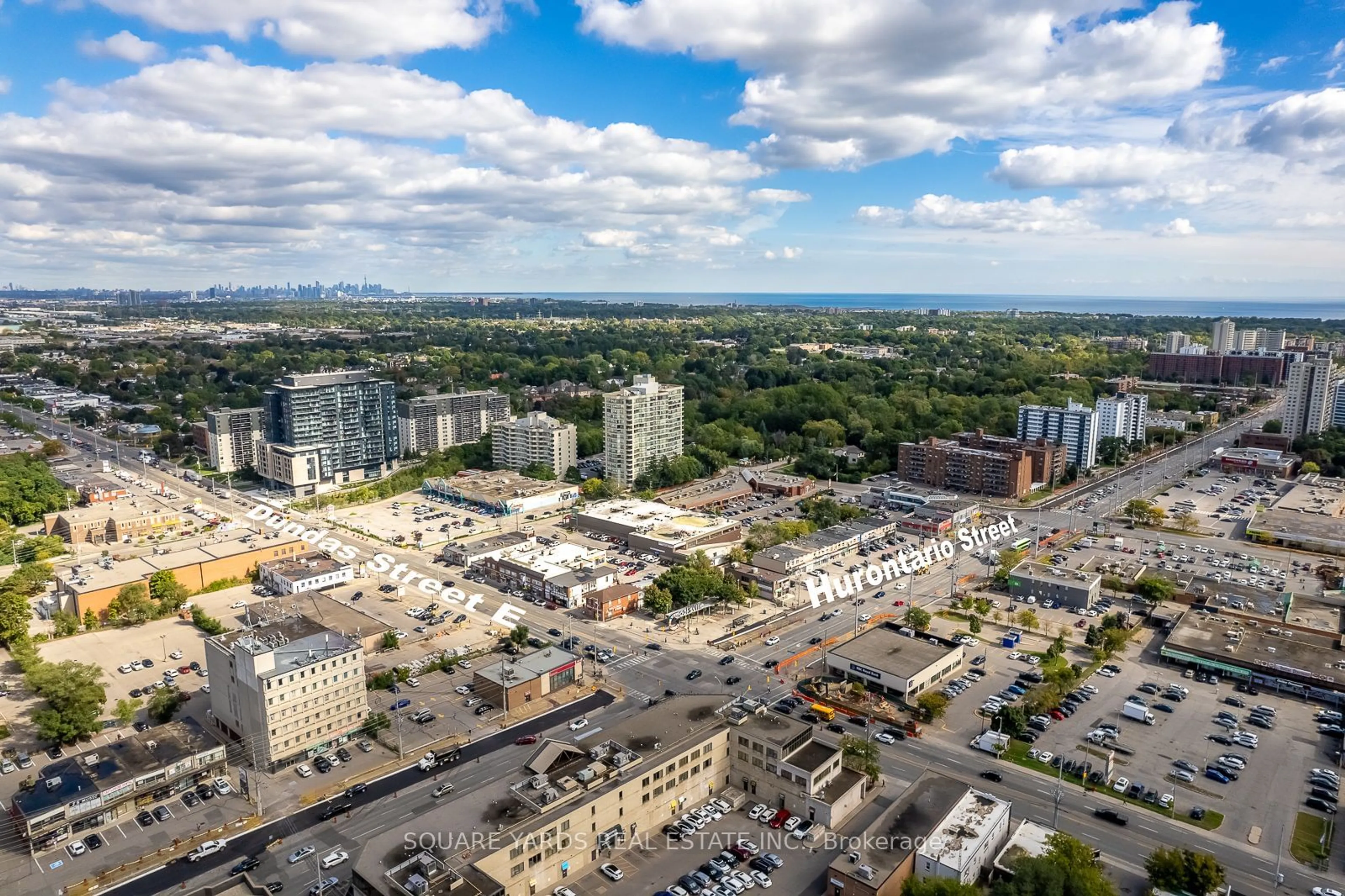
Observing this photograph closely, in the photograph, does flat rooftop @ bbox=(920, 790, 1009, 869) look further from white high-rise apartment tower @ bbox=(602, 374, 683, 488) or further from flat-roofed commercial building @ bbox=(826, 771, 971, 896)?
white high-rise apartment tower @ bbox=(602, 374, 683, 488)

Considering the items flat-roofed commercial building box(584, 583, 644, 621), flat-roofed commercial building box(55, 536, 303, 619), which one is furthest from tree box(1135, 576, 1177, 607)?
flat-roofed commercial building box(55, 536, 303, 619)

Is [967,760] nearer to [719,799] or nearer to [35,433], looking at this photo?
[719,799]

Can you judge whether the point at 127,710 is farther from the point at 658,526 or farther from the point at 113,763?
the point at 658,526

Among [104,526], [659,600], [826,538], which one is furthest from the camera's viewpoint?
[104,526]

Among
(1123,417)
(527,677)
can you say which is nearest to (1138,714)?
(527,677)

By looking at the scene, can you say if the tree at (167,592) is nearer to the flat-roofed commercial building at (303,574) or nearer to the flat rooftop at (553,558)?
the flat-roofed commercial building at (303,574)
